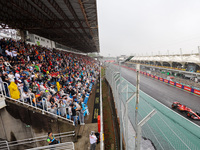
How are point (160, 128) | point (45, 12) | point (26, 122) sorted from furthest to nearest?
point (45, 12), point (160, 128), point (26, 122)

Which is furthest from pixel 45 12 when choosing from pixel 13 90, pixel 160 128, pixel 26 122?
pixel 160 128

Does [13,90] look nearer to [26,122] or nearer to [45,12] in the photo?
[26,122]

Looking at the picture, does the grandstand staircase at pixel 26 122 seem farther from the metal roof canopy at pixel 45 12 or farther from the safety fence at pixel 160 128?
the metal roof canopy at pixel 45 12

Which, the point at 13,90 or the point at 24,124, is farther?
the point at 24,124

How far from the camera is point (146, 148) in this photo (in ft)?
17.4

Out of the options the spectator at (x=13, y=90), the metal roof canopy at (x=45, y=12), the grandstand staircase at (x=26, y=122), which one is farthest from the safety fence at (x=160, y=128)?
the metal roof canopy at (x=45, y=12)

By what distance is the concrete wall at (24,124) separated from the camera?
5.10 meters

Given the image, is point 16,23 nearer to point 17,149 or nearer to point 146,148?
point 17,149

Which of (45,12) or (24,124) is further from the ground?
(45,12)

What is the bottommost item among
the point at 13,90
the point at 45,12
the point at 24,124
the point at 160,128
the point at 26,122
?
the point at 160,128

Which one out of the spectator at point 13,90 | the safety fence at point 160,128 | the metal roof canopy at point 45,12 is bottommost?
the safety fence at point 160,128

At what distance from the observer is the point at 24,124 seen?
5340 mm

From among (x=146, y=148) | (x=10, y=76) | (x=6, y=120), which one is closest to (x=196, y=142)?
(x=146, y=148)

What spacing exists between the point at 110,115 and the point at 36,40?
16512mm
